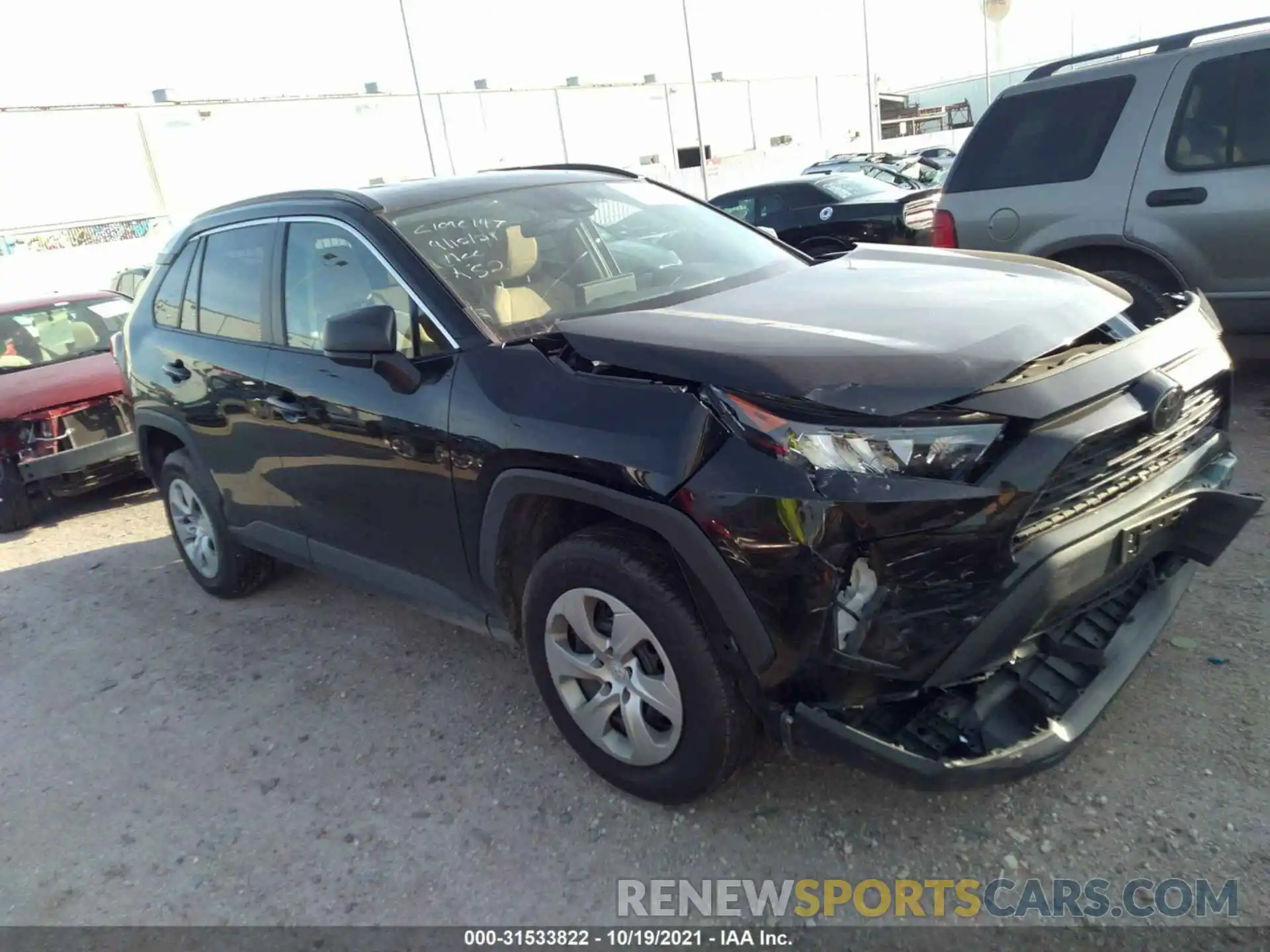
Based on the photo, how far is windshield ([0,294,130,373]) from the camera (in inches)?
298

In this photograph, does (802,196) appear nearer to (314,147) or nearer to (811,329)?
(811,329)

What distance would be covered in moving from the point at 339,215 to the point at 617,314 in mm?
1247

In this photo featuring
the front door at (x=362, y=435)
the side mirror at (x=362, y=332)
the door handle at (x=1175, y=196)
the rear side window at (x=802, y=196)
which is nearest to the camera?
the side mirror at (x=362, y=332)

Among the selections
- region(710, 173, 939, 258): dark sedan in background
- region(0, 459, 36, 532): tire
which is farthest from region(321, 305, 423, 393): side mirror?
region(710, 173, 939, 258): dark sedan in background

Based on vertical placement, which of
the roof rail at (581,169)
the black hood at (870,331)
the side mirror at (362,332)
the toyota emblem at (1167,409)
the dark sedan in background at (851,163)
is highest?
the roof rail at (581,169)

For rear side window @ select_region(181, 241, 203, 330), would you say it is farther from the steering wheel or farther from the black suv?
the steering wheel

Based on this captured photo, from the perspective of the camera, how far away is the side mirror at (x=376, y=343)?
3.05 metres

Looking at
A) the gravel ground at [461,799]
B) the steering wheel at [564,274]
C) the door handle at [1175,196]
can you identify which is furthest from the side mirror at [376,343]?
the door handle at [1175,196]

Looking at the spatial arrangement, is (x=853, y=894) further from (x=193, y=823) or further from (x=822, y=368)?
(x=193, y=823)

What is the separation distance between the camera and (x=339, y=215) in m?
3.58

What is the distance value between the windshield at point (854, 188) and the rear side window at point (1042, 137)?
5106 mm

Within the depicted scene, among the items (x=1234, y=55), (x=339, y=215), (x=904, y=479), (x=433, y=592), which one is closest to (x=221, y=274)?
(x=339, y=215)

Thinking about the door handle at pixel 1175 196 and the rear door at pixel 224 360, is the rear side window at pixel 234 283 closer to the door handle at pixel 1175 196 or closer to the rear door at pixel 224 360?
the rear door at pixel 224 360

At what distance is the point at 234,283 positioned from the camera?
14.1ft
